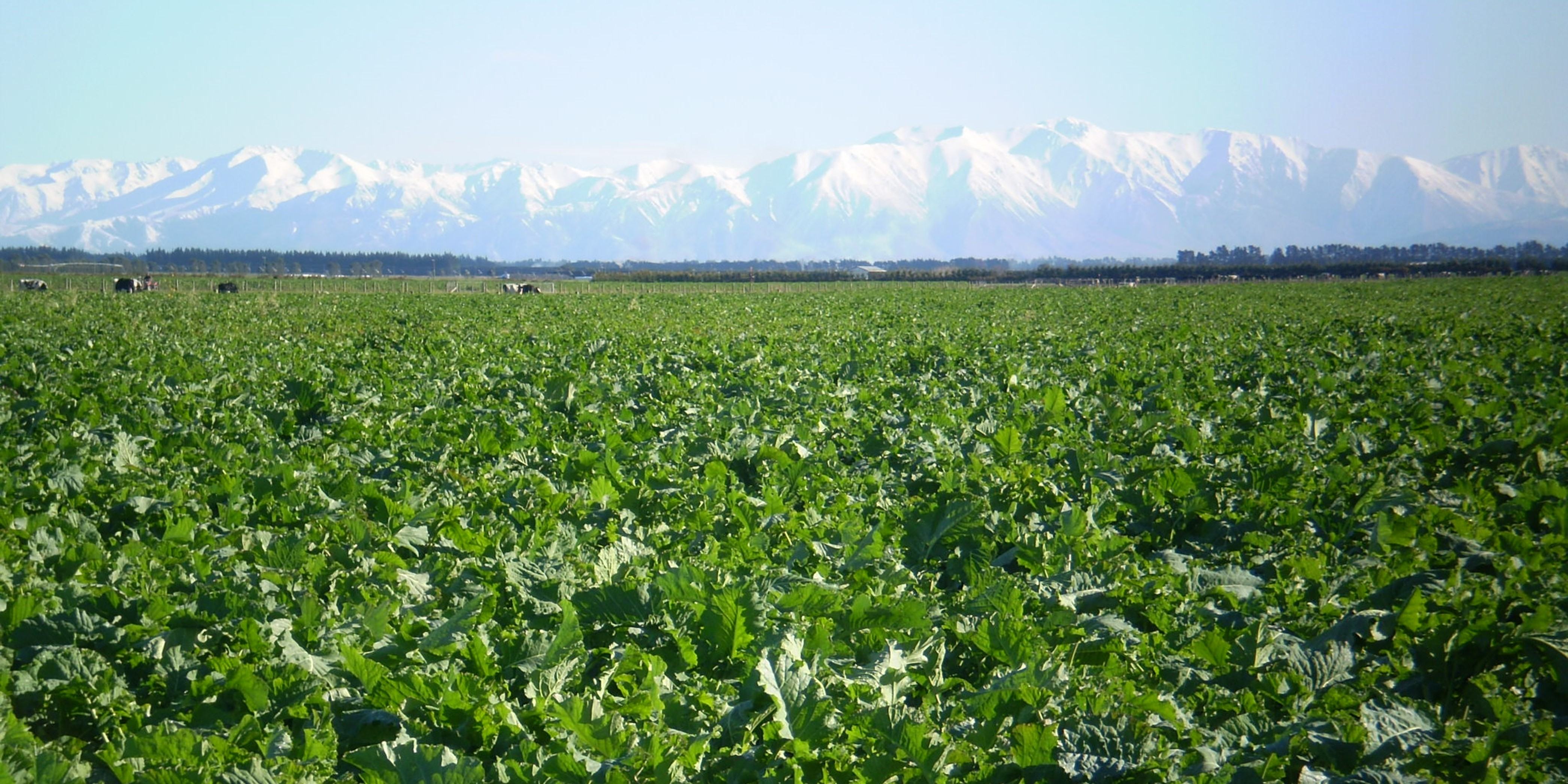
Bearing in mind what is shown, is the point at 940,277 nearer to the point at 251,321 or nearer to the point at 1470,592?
the point at 251,321

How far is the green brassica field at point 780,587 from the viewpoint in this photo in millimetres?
3055

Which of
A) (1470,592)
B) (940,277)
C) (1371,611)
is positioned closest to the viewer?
(1371,611)

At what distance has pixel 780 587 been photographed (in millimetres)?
4379

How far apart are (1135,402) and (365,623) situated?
1014 centimetres

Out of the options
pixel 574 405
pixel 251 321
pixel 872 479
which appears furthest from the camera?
pixel 251 321

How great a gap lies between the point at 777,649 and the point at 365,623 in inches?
64.8

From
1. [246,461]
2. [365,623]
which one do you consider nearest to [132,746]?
[365,623]

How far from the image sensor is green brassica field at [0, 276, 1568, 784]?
3.05 meters

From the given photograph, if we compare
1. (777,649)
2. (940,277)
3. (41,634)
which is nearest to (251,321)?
(41,634)

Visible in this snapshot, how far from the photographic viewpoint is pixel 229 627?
3.88 meters

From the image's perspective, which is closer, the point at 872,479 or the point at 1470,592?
the point at 1470,592

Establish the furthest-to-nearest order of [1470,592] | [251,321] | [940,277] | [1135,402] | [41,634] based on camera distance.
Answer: [940,277], [251,321], [1135,402], [1470,592], [41,634]

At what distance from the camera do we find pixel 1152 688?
3.56 meters

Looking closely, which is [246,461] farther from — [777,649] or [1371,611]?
[1371,611]
